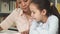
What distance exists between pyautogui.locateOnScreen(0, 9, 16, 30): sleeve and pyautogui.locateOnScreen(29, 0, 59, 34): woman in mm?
218

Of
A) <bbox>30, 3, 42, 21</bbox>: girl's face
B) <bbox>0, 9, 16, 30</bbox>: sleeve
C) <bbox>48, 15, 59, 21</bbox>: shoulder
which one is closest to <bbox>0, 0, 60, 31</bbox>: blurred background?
<bbox>0, 9, 16, 30</bbox>: sleeve

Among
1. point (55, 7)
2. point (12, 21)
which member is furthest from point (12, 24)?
point (55, 7)

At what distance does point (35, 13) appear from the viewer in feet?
5.84

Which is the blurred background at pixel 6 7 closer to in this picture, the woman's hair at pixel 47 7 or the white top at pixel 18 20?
the white top at pixel 18 20

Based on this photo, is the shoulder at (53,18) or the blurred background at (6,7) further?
the blurred background at (6,7)

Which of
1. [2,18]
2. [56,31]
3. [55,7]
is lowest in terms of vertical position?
[56,31]

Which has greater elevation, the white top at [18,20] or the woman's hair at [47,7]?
the woman's hair at [47,7]

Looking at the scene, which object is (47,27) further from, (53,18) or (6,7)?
(6,7)

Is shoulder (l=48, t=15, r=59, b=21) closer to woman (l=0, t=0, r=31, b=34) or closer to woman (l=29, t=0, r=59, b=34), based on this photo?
woman (l=29, t=0, r=59, b=34)

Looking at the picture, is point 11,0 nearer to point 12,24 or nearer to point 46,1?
point 12,24

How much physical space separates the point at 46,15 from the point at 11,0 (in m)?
0.42

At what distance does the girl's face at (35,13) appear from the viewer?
1.77 metres

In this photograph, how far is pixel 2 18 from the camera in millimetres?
1846

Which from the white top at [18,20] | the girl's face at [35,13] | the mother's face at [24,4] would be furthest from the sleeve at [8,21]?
the girl's face at [35,13]
